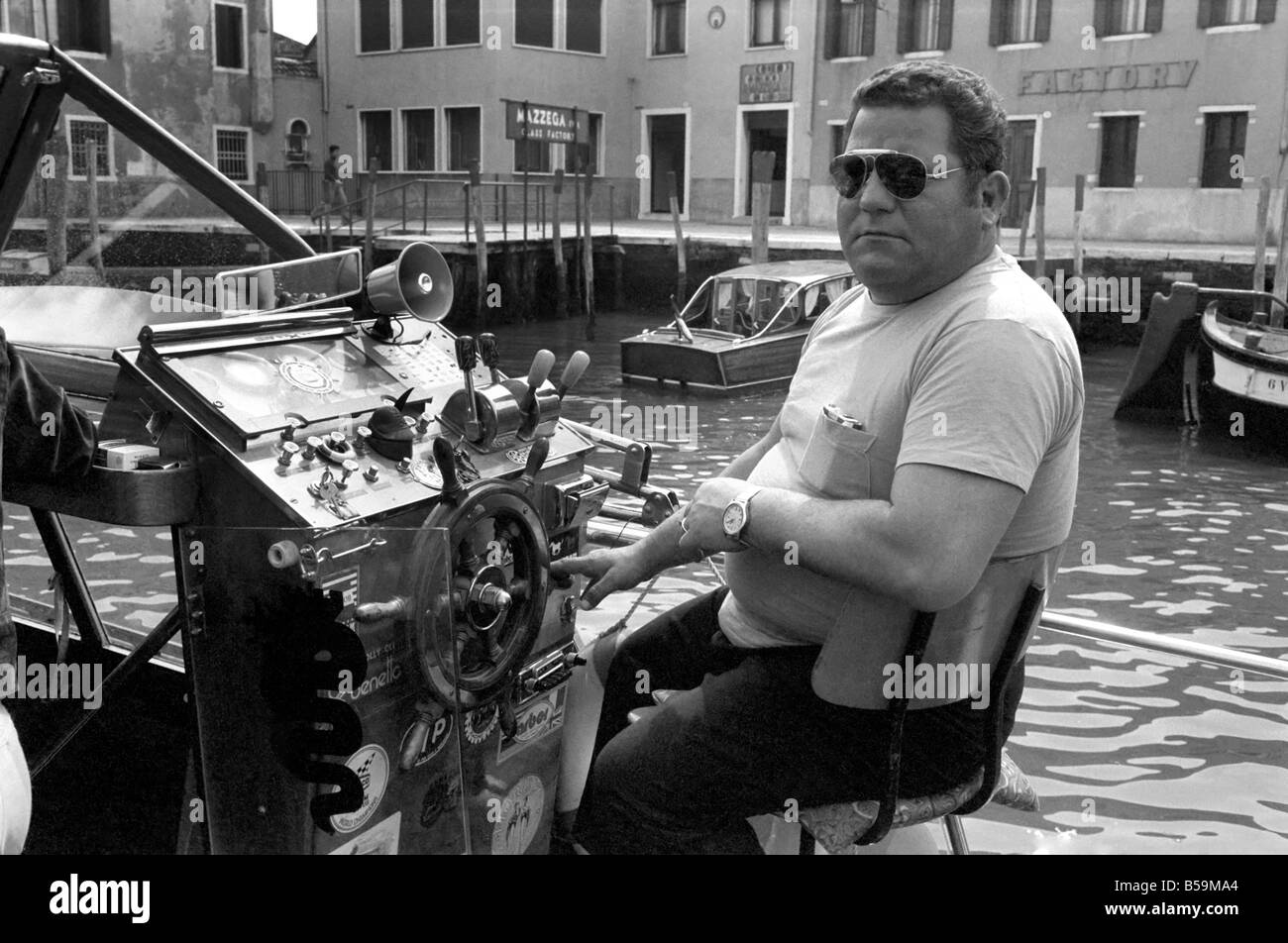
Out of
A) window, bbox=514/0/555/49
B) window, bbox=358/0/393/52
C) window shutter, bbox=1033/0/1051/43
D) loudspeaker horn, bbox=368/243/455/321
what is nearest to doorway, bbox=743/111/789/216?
window, bbox=514/0/555/49

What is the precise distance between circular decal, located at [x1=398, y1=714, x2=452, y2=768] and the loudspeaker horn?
0.83 metres

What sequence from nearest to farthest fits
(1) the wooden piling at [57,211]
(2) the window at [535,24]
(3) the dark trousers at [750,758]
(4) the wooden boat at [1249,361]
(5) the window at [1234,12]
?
(3) the dark trousers at [750,758] → (1) the wooden piling at [57,211] → (4) the wooden boat at [1249,361] → (5) the window at [1234,12] → (2) the window at [535,24]

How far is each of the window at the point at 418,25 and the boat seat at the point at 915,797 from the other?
33.5m

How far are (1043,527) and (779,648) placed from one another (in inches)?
18.8

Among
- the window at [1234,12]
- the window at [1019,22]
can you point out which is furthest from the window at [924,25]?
the window at [1234,12]

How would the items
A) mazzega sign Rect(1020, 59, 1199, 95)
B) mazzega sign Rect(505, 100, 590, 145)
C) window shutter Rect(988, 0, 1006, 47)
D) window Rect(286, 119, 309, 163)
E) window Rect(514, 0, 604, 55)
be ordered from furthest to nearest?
window Rect(286, 119, 309, 163), window Rect(514, 0, 604, 55), mazzega sign Rect(505, 100, 590, 145), window shutter Rect(988, 0, 1006, 47), mazzega sign Rect(1020, 59, 1199, 95)

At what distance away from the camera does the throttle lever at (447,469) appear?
7.90 ft

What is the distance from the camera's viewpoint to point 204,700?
2.35m

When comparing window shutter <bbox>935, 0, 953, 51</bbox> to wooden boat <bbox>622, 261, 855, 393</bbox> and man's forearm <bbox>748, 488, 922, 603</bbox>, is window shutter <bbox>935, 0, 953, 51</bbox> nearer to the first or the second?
wooden boat <bbox>622, 261, 855, 393</bbox>

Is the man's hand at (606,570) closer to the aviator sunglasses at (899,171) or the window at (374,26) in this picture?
the aviator sunglasses at (899,171)

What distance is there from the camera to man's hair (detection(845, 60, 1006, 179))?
6.84 ft

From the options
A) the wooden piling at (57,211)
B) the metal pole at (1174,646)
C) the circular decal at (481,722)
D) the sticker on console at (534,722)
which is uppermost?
the wooden piling at (57,211)
